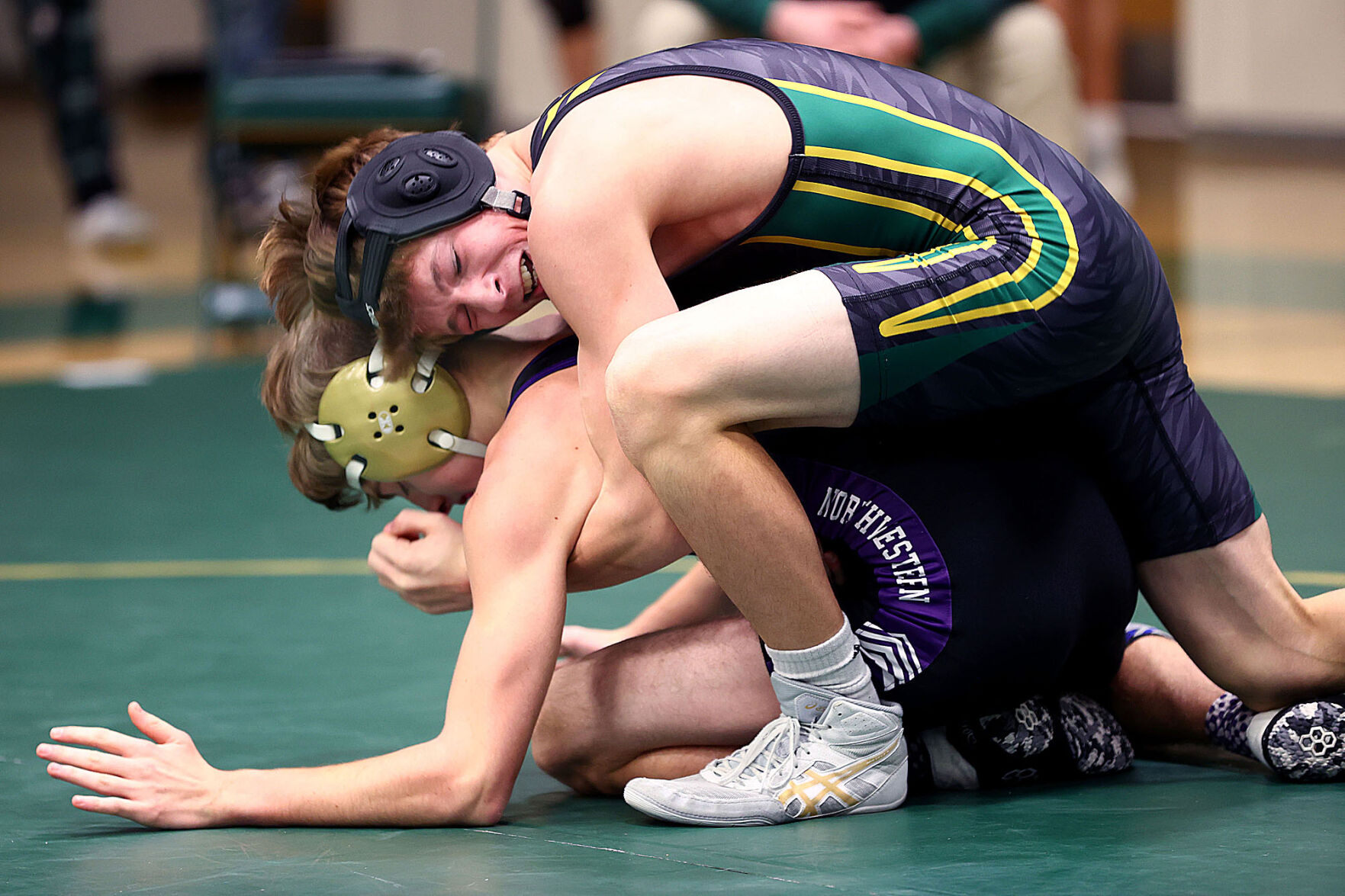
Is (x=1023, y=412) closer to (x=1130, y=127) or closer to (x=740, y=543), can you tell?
(x=740, y=543)

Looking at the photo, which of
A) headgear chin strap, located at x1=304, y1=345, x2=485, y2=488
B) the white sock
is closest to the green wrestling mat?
the white sock

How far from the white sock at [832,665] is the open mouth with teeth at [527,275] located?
56 centimetres

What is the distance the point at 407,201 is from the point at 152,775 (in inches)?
31.0

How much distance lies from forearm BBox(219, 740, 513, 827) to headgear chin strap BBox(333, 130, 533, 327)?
0.60 metres

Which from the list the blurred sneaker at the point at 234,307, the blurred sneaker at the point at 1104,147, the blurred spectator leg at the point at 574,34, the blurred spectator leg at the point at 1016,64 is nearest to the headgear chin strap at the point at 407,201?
the blurred spectator leg at the point at 1016,64

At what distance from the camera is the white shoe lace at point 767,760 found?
231cm

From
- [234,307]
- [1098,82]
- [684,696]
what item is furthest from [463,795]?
[1098,82]

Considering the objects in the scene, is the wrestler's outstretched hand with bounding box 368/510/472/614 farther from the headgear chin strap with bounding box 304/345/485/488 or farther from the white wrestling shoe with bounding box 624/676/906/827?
the white wrestling shoe with bounding box 624/676/906/827

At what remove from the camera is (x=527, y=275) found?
2436 millimetres

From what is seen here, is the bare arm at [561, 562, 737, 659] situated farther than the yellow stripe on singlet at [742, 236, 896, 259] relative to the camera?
Yes

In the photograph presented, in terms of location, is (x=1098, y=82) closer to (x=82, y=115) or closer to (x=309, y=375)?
(x=82, y=115)

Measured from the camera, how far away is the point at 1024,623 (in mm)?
2369

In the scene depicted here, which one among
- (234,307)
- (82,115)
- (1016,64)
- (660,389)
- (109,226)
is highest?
(82,115)

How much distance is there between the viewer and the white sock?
227cm
